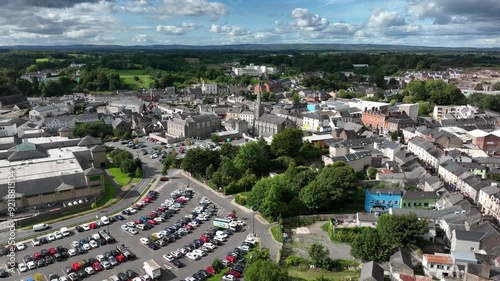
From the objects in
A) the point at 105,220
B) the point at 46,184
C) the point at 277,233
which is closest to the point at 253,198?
the point at 277,233

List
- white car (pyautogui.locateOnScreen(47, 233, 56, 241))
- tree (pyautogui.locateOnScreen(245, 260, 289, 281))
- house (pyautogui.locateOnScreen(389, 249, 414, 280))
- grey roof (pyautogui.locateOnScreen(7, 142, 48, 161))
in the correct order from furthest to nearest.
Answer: grey roof (pyautogui.locateOnScreen(7, 142, 48, 161)) → white car (pyautogui.locateOnScreen(47, 233, 56, 241)) → house (pyautogui.locateOnScreen(389, 249, 414, 280)) → tree (pyautogui.locateOnScreen(245, 260, 289, 281))

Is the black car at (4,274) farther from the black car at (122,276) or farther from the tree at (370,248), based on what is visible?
the tree at (370,248)

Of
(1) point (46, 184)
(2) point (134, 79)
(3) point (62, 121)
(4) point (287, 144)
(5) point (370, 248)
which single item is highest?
(2) point (134, 79)

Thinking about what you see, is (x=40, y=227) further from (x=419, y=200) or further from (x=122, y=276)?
(x=419, y=200)

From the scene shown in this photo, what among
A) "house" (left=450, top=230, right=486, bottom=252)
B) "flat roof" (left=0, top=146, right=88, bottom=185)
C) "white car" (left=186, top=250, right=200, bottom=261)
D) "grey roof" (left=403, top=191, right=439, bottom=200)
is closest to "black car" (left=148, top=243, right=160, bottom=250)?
"white car" (left=186, top=250, right=200, bottom=261)

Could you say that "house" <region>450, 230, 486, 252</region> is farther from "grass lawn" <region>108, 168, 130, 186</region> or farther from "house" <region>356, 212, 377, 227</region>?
"grass lawn" <region>108, 168, 130, 186</region>

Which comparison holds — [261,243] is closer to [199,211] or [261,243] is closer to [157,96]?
[199,211]
